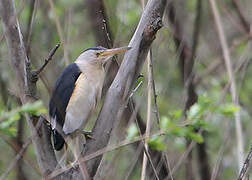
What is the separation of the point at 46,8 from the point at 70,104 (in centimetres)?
188

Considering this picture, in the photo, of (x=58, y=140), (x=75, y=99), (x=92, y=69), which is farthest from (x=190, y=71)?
(x=58, y=140)

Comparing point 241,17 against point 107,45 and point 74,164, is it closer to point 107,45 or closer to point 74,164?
point 107,45

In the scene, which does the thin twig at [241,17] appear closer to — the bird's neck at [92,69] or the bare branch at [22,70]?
the bird's neck at [92,69]

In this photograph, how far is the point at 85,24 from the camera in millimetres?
5656

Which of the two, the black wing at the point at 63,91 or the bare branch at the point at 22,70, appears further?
the black wing at the point at 63,91

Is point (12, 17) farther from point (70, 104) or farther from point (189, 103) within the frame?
point (189, 103)

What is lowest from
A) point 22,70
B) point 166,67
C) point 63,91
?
point 166,67

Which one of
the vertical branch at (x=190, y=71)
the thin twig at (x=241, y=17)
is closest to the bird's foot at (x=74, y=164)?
the vertical branch at (x=190, y=71)

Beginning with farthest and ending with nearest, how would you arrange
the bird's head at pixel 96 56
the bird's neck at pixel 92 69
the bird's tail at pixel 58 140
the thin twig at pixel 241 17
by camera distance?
1. the thin twig at pixel 241 17
2. the bird's head at pixel 96 56
3. the bird's neck at pixel 92 69
4. the bird's tail at pixel 58 140

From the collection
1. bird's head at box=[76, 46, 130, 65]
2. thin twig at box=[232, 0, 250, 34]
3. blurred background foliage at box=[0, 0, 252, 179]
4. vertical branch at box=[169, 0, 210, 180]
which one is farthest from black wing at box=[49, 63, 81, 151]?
thin twig at box=[232, 0, 250, 34]

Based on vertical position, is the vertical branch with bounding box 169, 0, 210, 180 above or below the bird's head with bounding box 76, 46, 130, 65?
below

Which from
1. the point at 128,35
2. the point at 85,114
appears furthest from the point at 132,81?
the point at 128,35

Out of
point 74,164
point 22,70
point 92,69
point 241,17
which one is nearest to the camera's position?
point 74,164

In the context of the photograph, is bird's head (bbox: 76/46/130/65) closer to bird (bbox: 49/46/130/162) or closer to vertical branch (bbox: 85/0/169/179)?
vertical branch (bbox: 85/0/169/179)
